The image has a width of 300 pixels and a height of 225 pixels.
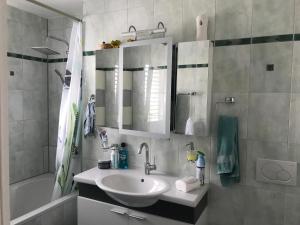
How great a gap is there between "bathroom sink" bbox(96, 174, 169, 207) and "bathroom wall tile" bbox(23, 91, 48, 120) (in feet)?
4.95

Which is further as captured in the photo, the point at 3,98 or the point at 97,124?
the point at 97,124

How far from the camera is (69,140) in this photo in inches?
93.4

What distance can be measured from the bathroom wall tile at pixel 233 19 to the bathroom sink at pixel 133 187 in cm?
119

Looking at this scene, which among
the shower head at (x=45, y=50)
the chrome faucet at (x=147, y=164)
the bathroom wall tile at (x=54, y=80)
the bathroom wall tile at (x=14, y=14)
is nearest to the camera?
the chrome faucet at (x=147, y=164)

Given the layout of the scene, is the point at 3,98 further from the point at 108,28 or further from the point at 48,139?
the point at 48,139

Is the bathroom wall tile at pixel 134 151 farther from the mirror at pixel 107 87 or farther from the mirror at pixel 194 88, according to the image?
the mirror at pixel 194 88

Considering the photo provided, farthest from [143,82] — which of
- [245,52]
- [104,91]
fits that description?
[245,52]

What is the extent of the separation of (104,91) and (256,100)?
1.33 metres

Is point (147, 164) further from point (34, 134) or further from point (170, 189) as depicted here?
point (34, 134)

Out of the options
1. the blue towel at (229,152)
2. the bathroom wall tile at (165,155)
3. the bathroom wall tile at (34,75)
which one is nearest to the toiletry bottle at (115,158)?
the bathroom wall tile at (165,155)

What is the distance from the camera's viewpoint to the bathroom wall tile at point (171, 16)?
6.36ft

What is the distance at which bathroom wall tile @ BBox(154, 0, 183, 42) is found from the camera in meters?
1.94

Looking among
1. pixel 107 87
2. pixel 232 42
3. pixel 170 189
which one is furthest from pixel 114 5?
pixel 170 189

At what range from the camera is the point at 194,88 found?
5.98ft
